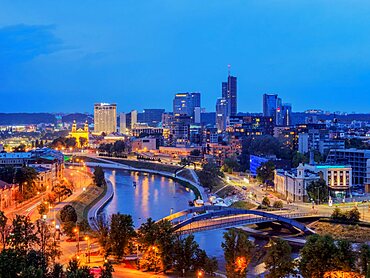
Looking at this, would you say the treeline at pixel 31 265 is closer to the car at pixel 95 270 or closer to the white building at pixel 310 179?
the car at pixel 95 270

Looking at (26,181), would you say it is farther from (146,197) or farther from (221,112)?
(221,112)

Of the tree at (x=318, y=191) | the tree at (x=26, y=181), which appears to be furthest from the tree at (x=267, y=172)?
the tree at (x=26, y=181)

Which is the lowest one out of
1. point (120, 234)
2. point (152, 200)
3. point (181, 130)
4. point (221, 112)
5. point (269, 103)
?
point (120, 234)

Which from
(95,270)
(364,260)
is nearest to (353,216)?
(364,260)

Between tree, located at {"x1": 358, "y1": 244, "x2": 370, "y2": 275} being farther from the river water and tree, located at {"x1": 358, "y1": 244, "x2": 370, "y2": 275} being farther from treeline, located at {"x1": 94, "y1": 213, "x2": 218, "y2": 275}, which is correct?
the river water

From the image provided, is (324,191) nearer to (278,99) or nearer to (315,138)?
(315,138)
